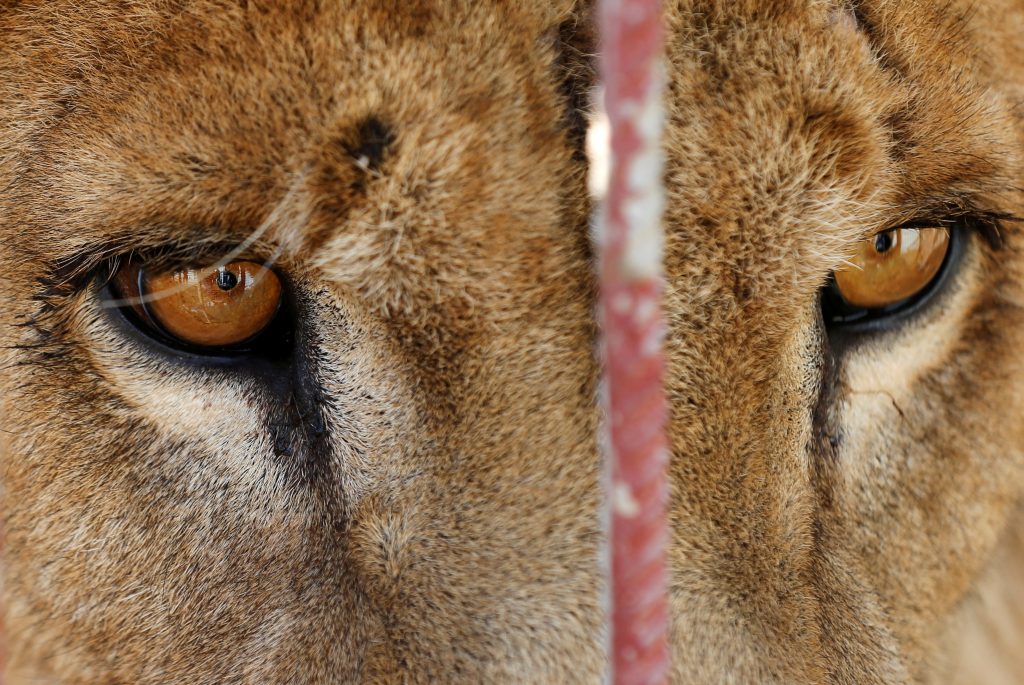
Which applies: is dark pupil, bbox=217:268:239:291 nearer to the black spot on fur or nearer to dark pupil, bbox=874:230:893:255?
the black spot on fur

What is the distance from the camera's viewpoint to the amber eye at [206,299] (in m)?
1.62

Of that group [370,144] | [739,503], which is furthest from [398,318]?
[739,503]

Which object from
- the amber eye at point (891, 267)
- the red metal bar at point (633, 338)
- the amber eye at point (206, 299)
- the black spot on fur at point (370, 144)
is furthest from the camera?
the amber eye at point (891, 267)

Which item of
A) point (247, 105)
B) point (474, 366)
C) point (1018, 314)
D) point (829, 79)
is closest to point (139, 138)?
point (247, 105)

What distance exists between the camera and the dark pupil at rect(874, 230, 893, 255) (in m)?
1.86

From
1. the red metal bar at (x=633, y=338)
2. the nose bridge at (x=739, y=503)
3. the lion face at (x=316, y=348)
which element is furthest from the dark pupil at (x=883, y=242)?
the red metal bar at (x=633, y=338)

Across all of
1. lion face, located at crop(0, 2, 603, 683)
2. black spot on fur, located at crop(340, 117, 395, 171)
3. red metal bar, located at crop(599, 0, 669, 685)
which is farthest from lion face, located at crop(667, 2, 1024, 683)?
red metal bar, located at crop(599, 0, 669, 685)

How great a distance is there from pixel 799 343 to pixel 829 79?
0.43 m

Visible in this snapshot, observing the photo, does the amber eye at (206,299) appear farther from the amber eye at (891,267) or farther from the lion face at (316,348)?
the amber eye at (891,267)

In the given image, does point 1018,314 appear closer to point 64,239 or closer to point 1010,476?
point 1010,476

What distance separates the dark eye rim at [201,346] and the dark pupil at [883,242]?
3.38ft

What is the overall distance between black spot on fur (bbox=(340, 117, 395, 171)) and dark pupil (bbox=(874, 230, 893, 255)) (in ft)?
2.97

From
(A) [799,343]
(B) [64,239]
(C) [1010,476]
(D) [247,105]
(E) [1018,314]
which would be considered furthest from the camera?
(C) [1010,476]

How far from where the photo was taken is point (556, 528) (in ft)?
5.31
